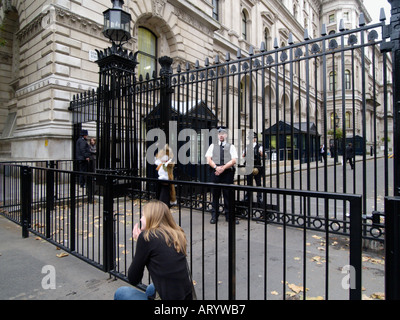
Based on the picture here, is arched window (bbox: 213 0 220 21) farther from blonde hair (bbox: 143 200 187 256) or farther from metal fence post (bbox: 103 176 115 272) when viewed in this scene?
blonde hair (bbox: 143 200 187 256)

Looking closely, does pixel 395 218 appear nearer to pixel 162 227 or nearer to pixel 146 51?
pixel 162 227

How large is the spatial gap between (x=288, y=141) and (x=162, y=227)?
72.3ft

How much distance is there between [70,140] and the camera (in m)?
11.2

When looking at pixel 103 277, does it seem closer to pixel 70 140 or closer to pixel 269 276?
pixel 269 276

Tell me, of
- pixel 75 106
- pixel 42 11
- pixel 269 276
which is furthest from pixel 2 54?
pixel 269 276

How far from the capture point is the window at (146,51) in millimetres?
15766

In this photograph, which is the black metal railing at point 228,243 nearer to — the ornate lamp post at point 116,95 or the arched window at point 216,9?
the ornate lamp post at point 116,95

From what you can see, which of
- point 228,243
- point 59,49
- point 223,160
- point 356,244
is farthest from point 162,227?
point 59,49

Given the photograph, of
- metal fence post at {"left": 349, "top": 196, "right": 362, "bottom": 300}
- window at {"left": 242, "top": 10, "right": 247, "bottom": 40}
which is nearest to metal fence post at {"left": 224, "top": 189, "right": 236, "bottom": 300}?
metal fence post at {"left": 349, "top": 196, "right": 362, "bottom": 300}

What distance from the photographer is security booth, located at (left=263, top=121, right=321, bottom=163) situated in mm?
4852

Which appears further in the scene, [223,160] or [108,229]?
[223,160]

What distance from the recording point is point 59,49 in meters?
11.2

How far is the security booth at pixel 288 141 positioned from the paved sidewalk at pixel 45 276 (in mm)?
3497

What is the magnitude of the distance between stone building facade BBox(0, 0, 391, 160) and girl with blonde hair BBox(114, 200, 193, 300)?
9.16 meters
